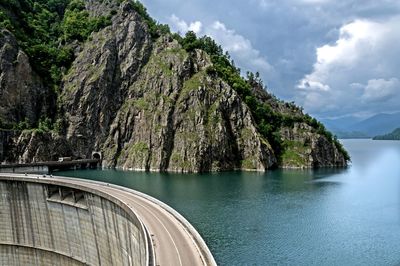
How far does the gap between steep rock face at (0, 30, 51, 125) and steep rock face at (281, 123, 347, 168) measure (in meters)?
105

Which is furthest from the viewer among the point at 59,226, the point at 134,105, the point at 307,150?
the point at 134,105

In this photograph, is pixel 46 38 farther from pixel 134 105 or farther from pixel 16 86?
pixel 134 105

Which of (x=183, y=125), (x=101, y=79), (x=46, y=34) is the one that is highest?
(x=46, y=34)

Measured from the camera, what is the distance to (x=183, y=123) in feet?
519

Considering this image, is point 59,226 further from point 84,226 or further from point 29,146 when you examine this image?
point 29,146

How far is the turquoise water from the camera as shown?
171 feet

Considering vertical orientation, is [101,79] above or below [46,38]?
below

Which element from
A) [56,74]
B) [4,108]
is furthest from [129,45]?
[4,108]

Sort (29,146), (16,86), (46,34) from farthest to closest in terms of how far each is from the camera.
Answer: (46,34) < (16,86) < (29,146)

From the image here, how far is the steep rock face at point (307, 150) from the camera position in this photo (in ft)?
547

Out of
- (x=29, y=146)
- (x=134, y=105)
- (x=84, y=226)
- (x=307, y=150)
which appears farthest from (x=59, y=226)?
(x=307, y=150)

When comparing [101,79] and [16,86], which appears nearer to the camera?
[16,86]

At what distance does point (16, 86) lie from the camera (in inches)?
6004

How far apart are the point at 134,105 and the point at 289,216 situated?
112 m
